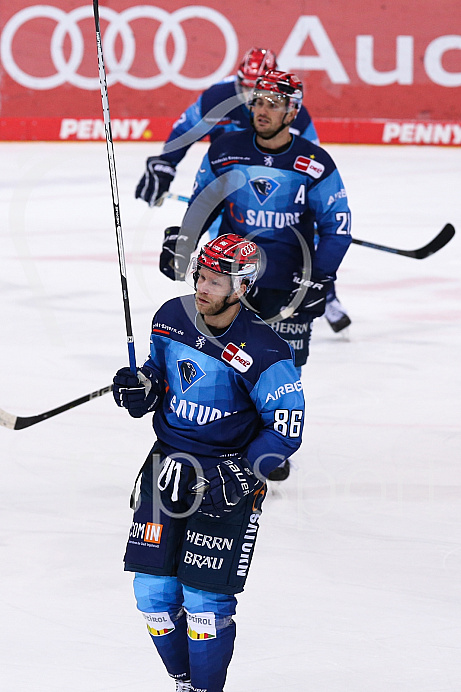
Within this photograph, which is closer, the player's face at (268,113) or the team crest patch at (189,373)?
the team crest patch at (189,373)

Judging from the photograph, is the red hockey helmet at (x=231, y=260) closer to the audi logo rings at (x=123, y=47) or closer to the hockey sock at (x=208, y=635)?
the hockey sock at (x=208, y=635)

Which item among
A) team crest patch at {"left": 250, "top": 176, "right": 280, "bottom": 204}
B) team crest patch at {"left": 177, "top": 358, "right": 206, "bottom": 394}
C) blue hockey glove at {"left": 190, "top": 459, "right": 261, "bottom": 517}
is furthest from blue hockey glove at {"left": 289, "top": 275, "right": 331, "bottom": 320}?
blue hockey glove at {"left": 190, "top": 459, "right": 261, "bottom": 517}

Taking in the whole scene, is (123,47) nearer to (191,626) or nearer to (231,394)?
(231,394)

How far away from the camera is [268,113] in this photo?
16.3 ft

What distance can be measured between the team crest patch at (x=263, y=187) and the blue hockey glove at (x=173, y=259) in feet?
1.25

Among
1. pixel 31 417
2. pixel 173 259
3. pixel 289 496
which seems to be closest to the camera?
pixel 31 417

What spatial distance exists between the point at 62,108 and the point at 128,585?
11483 mm

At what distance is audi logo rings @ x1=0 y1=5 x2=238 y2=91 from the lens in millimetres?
14570

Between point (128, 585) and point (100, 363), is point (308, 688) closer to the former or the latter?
point (128, 585)

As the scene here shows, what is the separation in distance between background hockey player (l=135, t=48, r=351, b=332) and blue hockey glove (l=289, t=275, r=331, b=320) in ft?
5.97

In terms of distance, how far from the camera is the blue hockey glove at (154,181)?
6.74 metres

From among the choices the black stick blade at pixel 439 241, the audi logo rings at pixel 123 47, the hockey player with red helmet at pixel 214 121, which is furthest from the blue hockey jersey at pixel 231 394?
the audi logo rings at pixel 123 47

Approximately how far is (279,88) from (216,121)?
2141mm

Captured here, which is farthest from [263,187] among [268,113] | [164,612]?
[164,612]
